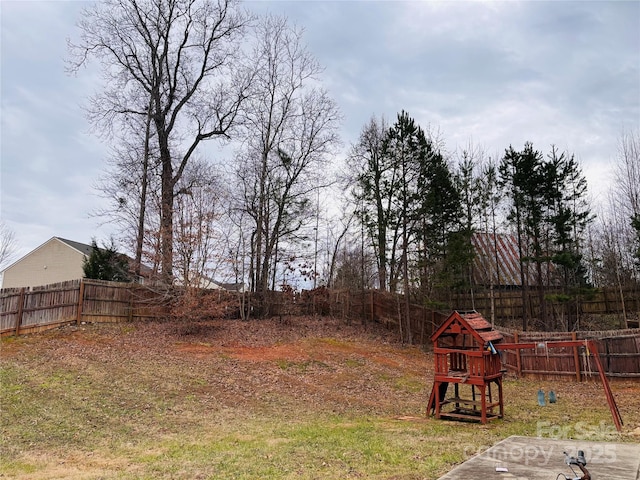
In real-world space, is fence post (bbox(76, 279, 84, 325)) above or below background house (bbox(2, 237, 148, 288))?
below

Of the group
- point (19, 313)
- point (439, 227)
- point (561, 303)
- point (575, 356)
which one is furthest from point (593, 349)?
point (561, 303)

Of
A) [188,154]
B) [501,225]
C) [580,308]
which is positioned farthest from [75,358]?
[580,308]

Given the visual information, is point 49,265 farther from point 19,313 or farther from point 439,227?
point 439,227

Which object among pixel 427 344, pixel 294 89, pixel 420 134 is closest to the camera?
pixel 427 344

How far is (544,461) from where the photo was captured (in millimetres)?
5801

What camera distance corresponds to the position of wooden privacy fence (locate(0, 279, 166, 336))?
1653 centimetres

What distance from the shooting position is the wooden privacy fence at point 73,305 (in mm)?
16531

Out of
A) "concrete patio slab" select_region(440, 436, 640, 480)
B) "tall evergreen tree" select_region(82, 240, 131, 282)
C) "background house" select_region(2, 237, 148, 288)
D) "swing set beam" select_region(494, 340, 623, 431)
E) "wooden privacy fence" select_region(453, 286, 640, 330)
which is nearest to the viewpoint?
"concrete patio slab" select_region(440, 436, 640, 480)

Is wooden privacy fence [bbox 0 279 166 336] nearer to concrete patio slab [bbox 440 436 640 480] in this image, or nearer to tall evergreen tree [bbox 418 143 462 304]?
tall evergreen tree [bbox 418 143 462 304]

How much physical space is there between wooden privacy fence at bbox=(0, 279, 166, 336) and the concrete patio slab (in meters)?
16.9

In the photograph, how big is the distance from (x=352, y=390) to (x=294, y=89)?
19.5 meters

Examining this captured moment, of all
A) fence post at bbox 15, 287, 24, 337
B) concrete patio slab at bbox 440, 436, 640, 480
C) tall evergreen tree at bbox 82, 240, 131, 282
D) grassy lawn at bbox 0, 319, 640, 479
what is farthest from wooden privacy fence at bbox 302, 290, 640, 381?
fence post at bbox 15, 287, 24, 337

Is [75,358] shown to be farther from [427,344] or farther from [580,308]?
[580,308]

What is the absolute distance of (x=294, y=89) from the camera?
27.2 meters
